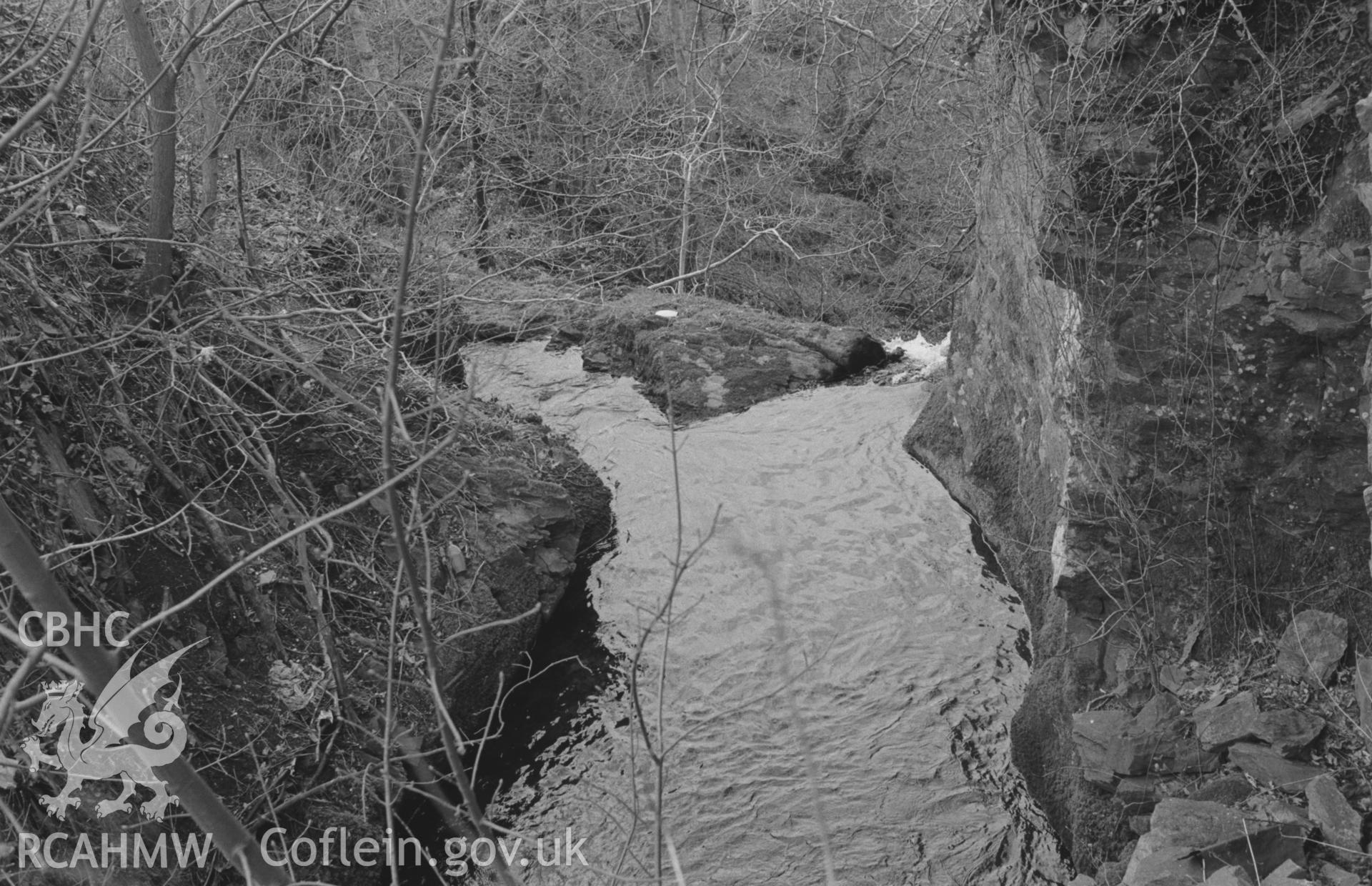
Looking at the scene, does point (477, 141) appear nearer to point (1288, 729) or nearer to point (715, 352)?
point (715, 352)

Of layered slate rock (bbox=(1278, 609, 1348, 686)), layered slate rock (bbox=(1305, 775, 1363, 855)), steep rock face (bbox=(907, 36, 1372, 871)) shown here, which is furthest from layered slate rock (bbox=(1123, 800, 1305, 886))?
layered slate rock (bbox=(1278, 609, 1348, 686))

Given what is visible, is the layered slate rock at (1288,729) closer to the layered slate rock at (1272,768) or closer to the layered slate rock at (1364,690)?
the layered slate rock at (1272,768)

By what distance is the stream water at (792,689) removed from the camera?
4.11 metres

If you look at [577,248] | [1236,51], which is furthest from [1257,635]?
[577,248]

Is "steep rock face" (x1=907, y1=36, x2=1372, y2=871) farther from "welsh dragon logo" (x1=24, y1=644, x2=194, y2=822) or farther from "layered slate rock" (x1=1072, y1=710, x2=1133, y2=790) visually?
"welsh dragon logo" (x1=24, y1=644, x2=194, y2=822)

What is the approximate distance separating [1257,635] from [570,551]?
3.52 metres

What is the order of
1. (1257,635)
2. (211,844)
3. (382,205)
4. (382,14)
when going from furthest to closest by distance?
(382,14) → (382,205) → (1257,635) → (211,844)

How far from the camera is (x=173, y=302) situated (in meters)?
4.91

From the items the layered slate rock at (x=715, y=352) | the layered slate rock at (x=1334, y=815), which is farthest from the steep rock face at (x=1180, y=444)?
the layered slate rock at (x=715, y=352)

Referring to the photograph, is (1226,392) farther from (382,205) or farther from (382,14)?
(382,14)

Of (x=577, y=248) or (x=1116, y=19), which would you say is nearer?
(x=1116, y=19)

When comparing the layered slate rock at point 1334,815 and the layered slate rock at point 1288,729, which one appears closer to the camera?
the layered slate rock at point 1334,815

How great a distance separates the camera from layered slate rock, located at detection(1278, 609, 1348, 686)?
12.9 ft

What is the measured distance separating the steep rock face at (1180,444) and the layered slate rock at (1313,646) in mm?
143
